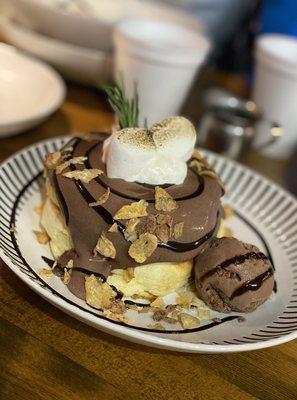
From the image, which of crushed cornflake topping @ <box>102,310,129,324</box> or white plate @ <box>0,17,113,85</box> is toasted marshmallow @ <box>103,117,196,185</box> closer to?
crushed cornflake topping @ <box>102,310,129,324</box>

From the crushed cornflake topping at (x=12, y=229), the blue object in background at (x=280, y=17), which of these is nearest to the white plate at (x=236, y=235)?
the crushed cornflake topping at (x=12, y=229)

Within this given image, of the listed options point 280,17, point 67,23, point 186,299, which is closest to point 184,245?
point 186,299

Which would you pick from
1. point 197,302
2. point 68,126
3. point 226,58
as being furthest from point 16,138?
point 226,58

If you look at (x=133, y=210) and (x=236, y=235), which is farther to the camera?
(x=236, y=235)

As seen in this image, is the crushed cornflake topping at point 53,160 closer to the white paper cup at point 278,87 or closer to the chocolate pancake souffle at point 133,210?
the chocolate pancake souffle at point 133,210

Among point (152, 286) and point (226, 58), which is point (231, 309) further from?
point (226, 58)

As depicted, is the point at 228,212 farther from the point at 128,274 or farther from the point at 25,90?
the point at 25,90

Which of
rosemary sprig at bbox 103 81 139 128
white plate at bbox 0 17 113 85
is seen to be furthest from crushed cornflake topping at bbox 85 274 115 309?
white plate at bbox 0 17 113 85
